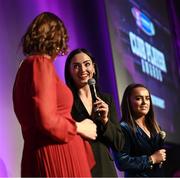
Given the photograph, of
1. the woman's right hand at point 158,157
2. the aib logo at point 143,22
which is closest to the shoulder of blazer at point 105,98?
the woman's right hand at point 158,157

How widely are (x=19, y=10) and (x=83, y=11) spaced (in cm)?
93

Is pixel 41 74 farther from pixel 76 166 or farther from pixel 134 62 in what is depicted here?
pixel 134 62

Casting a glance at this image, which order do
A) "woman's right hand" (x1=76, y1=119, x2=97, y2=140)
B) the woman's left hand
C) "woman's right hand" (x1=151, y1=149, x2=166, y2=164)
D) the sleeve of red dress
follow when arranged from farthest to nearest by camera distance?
"woman's right hand" (x1=151, y1=149, x2=166, y2=164) < the woman's left hand < "woman's right hand" (x1=76, y1=119, x2=97, y2=140) < the sleeve of red dress

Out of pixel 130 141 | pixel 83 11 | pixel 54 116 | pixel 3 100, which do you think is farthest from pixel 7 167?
pixel 83 11

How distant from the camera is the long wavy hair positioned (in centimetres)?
158

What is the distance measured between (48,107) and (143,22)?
2937mm

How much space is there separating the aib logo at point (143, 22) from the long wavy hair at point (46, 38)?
8.44 ft

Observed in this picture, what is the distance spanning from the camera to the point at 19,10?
2918 mm

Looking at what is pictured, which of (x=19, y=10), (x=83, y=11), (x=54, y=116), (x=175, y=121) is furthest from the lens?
(x=175, y=121)

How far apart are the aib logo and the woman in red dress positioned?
2.61 m

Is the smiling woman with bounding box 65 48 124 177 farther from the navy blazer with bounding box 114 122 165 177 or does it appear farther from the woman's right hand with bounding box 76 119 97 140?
the woman's right hand with bounding box 76 119 97 140

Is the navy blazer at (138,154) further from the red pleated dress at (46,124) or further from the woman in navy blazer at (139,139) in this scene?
the red pleated dress at (46,124)

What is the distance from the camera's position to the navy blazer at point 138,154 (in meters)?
2.28

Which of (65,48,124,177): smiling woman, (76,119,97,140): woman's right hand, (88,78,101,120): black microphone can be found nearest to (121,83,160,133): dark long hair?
(65,48,124,177): smiling woman
